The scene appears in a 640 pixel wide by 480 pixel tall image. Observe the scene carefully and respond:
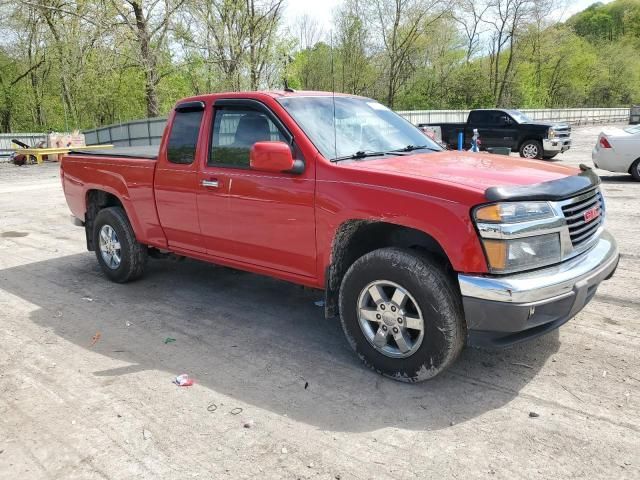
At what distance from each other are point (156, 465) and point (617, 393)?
9.12 feet

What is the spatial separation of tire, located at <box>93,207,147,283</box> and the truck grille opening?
4.31m

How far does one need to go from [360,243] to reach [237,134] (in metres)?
1.49

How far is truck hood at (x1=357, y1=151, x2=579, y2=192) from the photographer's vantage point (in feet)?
10.8

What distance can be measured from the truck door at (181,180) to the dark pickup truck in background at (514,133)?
50.0 ft

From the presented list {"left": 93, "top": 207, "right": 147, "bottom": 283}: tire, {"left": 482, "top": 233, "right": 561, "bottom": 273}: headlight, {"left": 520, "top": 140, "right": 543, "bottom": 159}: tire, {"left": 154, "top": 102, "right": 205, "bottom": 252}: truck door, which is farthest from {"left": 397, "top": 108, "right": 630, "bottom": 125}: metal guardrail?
{"left": 482, "top": 233, "right": 561, "bottom": 273}: headlight

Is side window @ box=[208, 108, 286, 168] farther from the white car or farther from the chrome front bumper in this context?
the chrome front bumper

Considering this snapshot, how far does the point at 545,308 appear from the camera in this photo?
10.2 feet

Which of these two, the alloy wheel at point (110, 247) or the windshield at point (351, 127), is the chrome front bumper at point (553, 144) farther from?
the alloy wheel at point (110, 247)

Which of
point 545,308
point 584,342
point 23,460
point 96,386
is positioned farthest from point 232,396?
point 584,342

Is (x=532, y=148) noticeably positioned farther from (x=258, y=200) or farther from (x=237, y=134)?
(x=258, y=200)

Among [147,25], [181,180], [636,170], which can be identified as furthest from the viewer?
[147,25]

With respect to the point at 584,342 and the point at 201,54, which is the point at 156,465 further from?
the point at 201,54

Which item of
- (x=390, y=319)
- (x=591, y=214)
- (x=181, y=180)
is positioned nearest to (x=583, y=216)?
(x=591, y=214)

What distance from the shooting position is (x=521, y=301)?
9.87 ft
